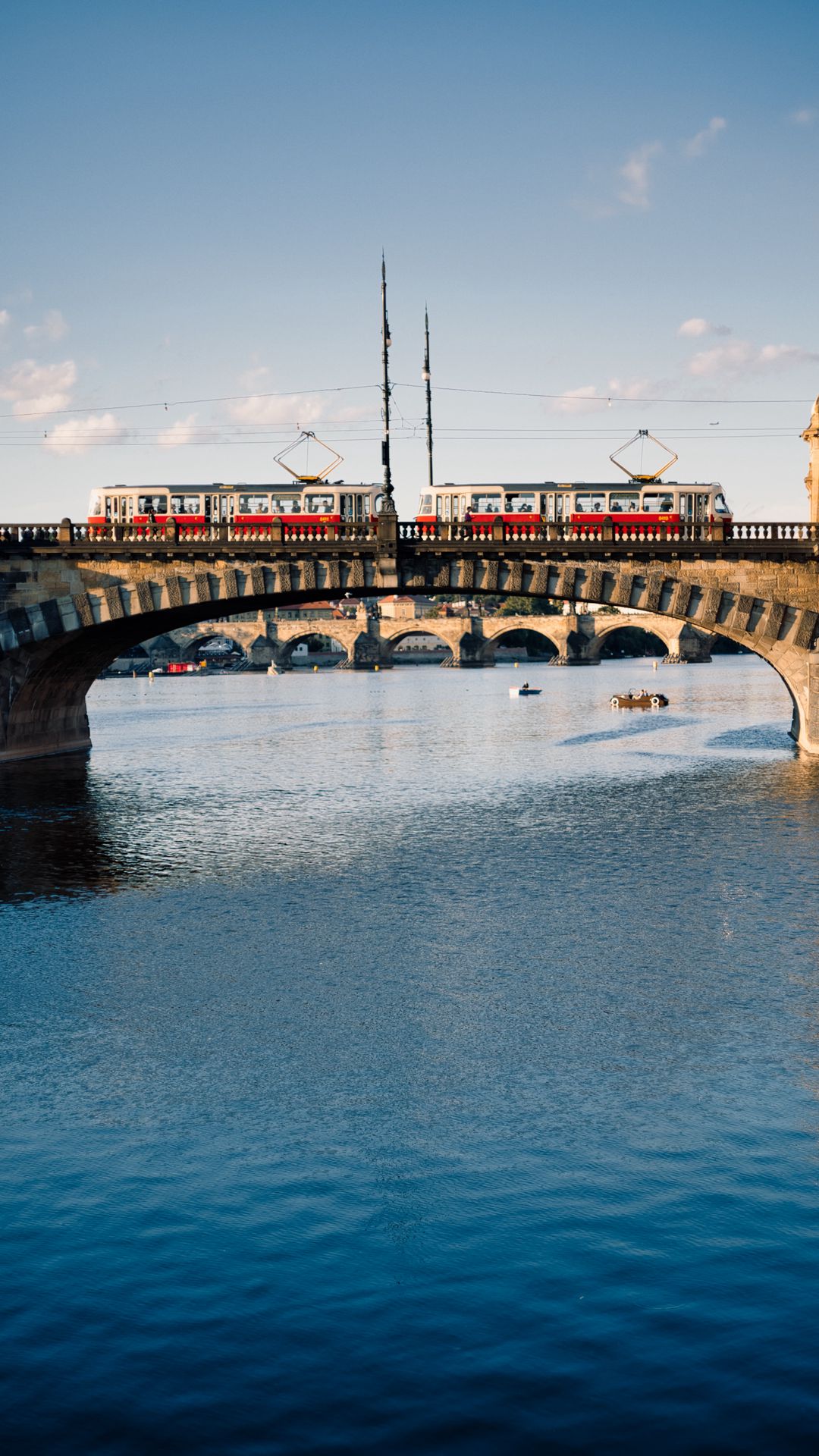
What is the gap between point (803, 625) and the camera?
60.3 meters

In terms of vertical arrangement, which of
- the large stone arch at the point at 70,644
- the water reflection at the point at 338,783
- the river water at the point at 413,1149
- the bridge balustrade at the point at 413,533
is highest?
the bridge balustrade at the point at 413,533

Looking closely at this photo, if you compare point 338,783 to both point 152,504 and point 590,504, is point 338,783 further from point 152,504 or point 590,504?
point 590,504

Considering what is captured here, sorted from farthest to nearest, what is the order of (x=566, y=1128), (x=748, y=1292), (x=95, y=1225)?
(x=566, y=1128) → (x=95, y=1225) → (x=748, y=1292)

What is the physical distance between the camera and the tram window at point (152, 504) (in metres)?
70.1

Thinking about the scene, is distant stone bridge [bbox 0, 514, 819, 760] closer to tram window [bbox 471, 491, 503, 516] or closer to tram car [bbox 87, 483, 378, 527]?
tram car [bbox 87, 483, 378, 527]

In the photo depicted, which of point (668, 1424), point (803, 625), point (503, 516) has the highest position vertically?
point (503, 516)

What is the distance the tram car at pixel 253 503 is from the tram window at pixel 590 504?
435 inches

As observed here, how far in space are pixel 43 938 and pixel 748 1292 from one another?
20.4 m

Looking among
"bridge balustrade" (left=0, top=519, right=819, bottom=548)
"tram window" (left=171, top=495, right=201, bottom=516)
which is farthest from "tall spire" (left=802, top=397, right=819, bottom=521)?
"tram window" (left=171, top=495, right=201, bottom=516)

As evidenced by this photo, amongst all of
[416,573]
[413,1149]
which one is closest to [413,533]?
[416,573]

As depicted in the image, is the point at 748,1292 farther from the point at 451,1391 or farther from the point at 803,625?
the point at 803,625

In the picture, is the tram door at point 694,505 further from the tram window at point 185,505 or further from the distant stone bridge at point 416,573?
the tram window at point 185,505

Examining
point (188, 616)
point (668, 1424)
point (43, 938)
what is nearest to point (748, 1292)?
point (668, 1424)

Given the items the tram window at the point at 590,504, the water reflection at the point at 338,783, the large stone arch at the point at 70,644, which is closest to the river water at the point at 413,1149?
the water reflection at the point at 338,783
